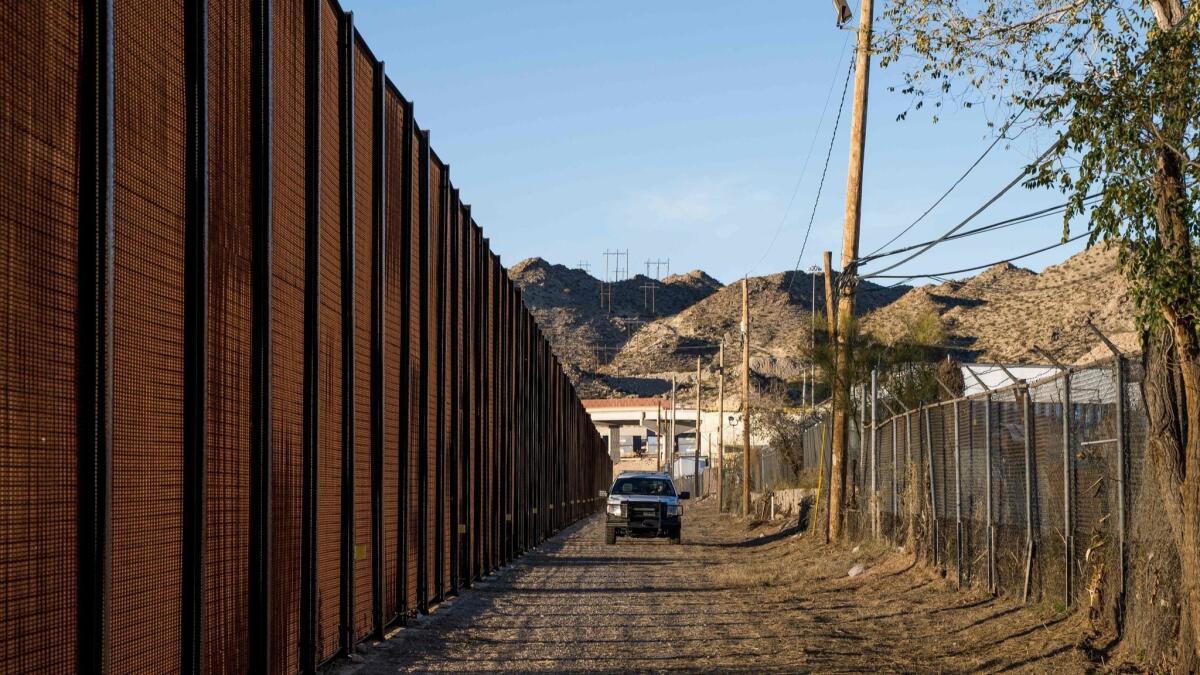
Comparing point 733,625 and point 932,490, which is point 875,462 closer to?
point 932,490

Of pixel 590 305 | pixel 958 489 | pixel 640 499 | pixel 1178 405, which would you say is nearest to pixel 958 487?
pixel 958 489

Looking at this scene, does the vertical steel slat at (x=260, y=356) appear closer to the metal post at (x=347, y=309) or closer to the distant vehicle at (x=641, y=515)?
the metal post at (x=347, y=309)

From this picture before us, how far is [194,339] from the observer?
7.67m

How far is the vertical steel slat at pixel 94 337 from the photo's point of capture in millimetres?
6273

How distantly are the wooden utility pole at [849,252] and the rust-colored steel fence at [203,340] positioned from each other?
13.9 metres

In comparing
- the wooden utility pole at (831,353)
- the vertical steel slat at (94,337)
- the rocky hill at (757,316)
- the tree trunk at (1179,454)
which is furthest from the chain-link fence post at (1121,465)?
the rocky hill at (757,316)

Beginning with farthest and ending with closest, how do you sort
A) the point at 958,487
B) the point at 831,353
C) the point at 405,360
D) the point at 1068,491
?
the point at 831,353 < the point at 958,487 < the point at 405,360 < the point at 1068,491

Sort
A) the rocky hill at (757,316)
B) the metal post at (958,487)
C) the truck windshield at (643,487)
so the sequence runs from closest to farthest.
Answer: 1. the metal post at (958,487)
2. the truck windshield at (643,487)
3. the rocky hill at (757,316)

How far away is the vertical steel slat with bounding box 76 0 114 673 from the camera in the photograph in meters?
6.27

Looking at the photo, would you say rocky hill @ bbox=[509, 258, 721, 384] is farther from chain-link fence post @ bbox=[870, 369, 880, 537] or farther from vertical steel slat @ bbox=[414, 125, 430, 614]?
vertical steel slat @ bbox=[414, 125, 430, 614]

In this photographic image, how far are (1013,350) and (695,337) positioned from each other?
76013mm

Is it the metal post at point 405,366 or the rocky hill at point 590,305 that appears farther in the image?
the rocky hill at point 590,305

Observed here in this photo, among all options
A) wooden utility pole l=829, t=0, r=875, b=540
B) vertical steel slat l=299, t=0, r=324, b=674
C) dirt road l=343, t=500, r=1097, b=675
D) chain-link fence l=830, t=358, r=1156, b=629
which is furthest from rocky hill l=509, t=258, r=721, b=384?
vertical steel slat l=299, t=0, r=324, b=674

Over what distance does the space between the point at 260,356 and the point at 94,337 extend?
2.65m
